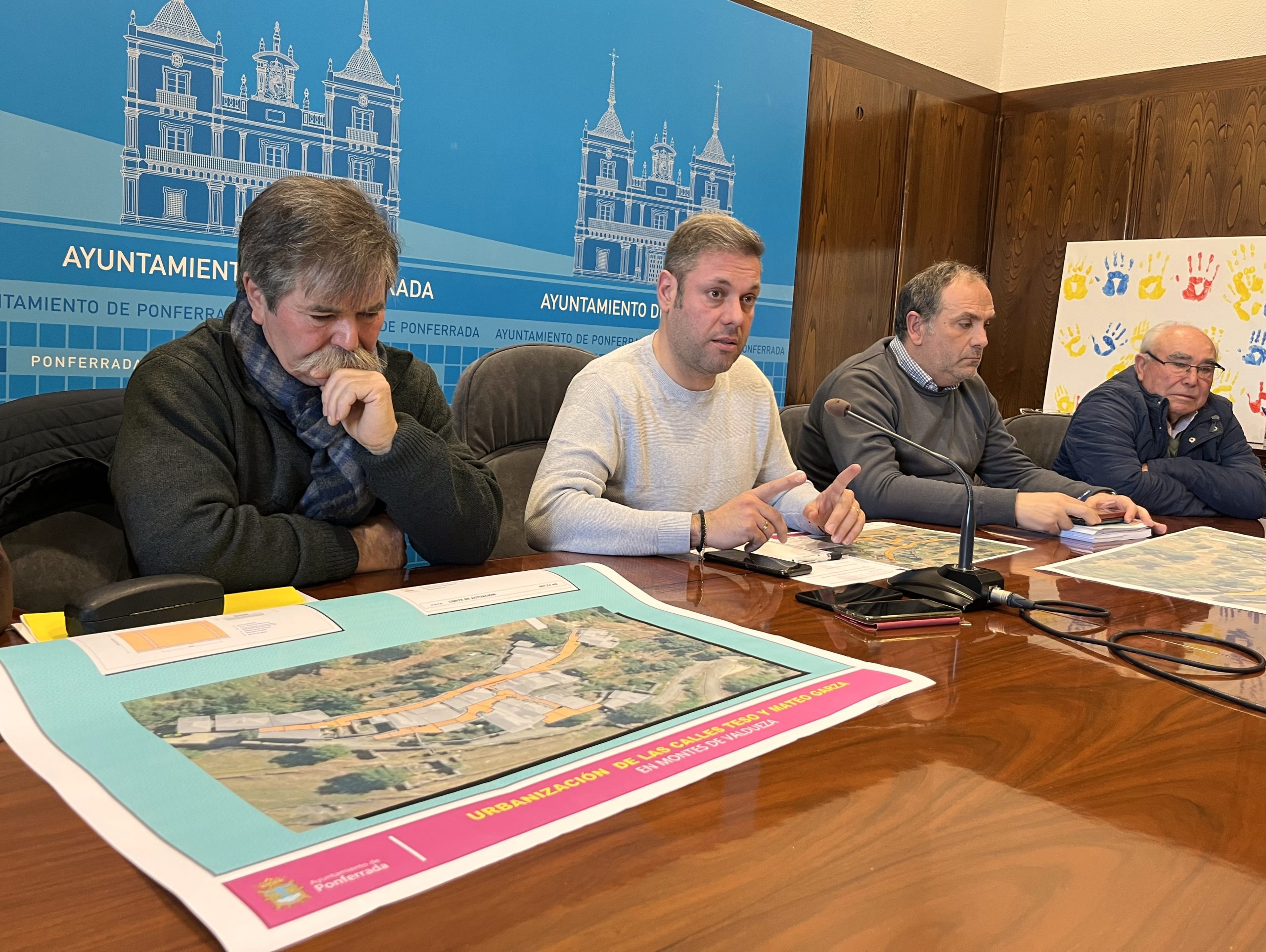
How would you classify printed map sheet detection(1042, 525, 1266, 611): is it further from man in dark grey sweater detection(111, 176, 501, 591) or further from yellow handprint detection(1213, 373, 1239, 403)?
yellow handprint detection(1213, 373, 1239, 403)

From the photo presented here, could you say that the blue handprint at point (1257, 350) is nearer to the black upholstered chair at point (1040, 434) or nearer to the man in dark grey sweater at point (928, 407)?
the black upholstered chair at point (1040, 434)

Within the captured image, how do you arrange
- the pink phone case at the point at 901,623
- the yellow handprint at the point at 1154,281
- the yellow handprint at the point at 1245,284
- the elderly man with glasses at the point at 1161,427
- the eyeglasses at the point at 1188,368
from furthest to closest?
the yellow handprint at the point at 1154,281 < the yellow handprint at the point at 1245,284 < the eyeglasses at the point at 1188,368 < the elderly man with glasses at the point at 1161,427 < the pink phone case at the point at 901,623

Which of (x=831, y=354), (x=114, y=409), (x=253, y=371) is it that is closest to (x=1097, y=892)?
(x=253, y=371)

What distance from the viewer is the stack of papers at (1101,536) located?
1.84m

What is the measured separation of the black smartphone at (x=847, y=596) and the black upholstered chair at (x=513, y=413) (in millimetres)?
792

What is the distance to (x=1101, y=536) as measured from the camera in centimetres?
188

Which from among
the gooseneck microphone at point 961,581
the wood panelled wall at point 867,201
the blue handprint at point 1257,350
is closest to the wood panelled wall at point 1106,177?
the wood panelled wall at point 867,201

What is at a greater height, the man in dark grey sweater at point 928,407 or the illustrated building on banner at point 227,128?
the illustrated building on banner at point 227,128

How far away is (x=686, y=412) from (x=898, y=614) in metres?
0.94

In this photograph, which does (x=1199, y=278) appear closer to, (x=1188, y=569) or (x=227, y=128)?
(x=1188, y=569)

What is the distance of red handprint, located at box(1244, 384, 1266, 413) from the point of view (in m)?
4.13

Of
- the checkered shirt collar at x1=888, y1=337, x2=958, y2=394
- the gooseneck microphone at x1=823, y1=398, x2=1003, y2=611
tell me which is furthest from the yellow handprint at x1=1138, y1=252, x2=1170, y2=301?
the gooseneck microphone at x1=823, y1=398, x2=1003, y2=611

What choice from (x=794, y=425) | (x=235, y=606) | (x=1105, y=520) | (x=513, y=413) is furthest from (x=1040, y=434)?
(x=235, y=606)

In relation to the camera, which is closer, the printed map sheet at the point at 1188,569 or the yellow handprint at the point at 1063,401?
the printed map sheet at the point at 1188,569
